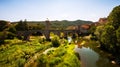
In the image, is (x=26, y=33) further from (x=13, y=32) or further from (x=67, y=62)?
(x=67, y=62)

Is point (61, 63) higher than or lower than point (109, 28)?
lower

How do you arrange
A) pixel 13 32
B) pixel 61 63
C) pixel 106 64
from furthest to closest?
pixel 13 32, pixel 106 64, pixel 61 63

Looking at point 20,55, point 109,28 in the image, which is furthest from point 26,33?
point 109,28

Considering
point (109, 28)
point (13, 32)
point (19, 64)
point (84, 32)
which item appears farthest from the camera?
point (84, 32)

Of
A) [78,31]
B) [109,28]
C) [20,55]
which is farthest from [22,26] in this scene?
[109,28]

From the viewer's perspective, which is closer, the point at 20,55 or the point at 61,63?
the point at 61,63

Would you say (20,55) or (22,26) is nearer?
(20,55)

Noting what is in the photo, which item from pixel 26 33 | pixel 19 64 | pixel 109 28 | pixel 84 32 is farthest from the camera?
pixel 84 32

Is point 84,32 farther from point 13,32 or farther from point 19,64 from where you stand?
point 19,64

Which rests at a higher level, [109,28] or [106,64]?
[109,28]
